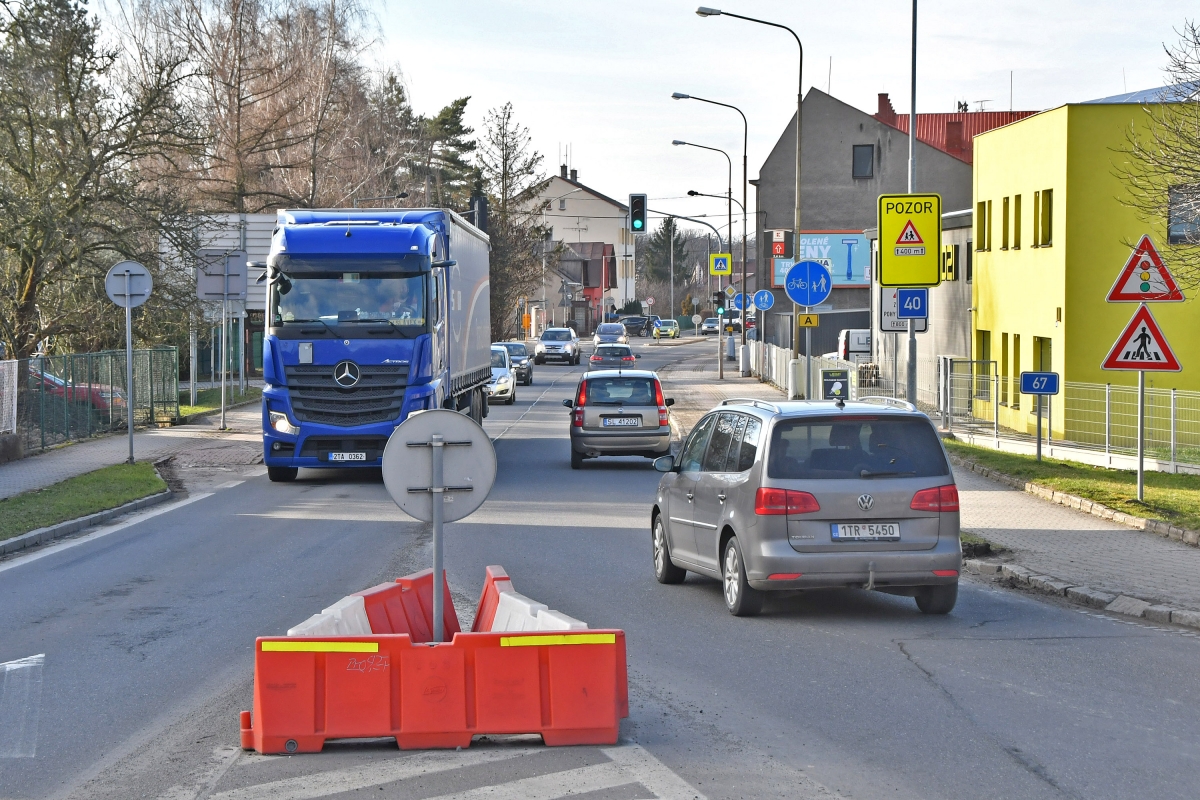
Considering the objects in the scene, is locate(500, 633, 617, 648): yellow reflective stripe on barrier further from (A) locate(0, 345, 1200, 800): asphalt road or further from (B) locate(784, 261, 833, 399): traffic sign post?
(B) locate(784, 261, 833, 399): traffic sign post

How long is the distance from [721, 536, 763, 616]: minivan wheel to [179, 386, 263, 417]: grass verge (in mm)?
24409

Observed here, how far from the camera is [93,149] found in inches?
1024

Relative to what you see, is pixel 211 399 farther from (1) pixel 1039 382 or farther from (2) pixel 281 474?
(1) pixel 1039 382

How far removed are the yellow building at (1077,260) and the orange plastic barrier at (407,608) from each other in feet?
61.8

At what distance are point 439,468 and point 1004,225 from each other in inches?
1130

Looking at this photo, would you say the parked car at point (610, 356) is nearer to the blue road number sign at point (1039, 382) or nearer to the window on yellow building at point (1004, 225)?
the window on yellow building at point (1004, 225)

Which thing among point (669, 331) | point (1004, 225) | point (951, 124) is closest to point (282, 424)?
point (1004, 225)

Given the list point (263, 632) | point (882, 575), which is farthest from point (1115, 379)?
point (263, 632)

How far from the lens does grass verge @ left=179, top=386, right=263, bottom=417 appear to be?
34.1m

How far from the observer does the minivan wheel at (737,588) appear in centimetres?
966

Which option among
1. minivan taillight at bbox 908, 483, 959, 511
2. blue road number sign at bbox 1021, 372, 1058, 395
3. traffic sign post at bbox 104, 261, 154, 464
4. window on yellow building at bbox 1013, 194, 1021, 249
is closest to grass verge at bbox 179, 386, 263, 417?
traffic sign post at bbox 104, 261, 154, 464

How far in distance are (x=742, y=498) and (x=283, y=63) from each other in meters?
37.7

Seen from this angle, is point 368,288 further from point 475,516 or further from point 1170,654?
point 1170,654

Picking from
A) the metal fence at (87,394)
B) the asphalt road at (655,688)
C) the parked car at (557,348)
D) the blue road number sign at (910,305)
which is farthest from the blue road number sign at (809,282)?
the parked car at (557,348)
